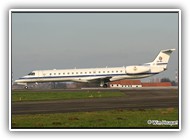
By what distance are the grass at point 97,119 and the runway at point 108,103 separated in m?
0.28

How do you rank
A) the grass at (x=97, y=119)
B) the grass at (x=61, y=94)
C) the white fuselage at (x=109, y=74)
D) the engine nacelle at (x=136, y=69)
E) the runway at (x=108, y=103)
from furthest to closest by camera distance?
1. the grass at (x=61, y=94)
2. the runway at (x=108, y=103)
3. the engine nacelle at (x=136, y=69)
4. the white fuselage at (x=109, y=74)
5. the grass at (x=97, y=119)

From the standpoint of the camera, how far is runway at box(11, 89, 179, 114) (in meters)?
7.66

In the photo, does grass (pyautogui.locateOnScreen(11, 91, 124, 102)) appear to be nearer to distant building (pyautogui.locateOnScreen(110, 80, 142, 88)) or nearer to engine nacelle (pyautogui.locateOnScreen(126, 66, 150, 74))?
distant building (pyautogui.locateOnScreen(110, 80, 142, 88))

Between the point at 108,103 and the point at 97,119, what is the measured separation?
1986 mm

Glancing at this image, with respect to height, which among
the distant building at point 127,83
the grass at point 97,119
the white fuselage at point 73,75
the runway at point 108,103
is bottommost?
the grass at point 97,119

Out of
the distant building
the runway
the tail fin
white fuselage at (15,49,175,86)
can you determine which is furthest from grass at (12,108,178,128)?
the tail fin

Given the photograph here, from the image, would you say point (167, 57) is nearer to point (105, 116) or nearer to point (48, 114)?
point (105, 116)

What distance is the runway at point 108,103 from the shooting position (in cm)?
766

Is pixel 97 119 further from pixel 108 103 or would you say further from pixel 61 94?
pixel 108 103

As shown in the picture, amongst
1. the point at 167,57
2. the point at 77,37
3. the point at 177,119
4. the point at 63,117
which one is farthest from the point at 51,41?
the point at 177,119

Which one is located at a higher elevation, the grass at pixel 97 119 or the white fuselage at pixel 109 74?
the white fuselage at pixel 109 74

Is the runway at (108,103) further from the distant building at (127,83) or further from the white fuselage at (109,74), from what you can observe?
the white fuselage at (109,74)

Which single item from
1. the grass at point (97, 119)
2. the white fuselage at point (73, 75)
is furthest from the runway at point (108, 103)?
the white fuselage at point (73, 75)

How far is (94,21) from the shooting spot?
6.65 m
